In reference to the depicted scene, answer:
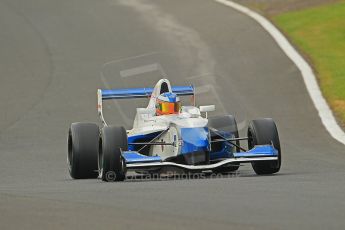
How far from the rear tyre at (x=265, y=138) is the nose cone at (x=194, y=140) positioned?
824 mm

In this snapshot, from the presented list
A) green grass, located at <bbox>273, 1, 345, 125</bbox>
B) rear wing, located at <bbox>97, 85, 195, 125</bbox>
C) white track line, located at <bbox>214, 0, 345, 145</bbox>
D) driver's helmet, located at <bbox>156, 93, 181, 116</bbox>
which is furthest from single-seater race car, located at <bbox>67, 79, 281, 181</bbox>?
green grass, located at <bbox>273, 1, 345, 125</bbox>

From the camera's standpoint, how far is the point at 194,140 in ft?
47.1

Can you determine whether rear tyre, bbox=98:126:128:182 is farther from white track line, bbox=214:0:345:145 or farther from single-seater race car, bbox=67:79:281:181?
white track line, bbox=214:0:345:145

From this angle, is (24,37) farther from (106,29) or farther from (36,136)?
(36,136)

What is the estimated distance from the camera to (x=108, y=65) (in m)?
29.0

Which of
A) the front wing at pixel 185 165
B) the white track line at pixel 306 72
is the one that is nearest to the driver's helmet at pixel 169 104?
the front wing at pixel 185 165

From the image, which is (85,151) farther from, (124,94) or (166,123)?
(124,94)

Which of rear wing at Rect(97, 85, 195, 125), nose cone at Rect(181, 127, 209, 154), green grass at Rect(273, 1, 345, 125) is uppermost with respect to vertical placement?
green grass at Rect(273, 1, 345, 125)

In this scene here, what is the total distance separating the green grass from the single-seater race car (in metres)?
6.34

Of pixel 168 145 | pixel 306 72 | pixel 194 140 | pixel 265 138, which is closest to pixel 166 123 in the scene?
pixel 168 145

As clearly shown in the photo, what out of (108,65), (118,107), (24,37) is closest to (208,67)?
(108,65)

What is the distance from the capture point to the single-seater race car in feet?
46.5

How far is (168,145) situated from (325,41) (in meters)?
15.5

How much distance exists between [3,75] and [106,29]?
622 cm
